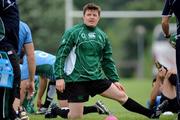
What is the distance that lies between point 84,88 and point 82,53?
1.82 ft

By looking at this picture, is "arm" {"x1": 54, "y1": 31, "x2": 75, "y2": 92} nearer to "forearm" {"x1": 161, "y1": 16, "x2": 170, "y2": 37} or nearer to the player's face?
the player's face

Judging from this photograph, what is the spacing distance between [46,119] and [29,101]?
1.95 meters

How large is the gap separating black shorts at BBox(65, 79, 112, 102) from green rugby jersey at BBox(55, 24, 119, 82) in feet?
0.26

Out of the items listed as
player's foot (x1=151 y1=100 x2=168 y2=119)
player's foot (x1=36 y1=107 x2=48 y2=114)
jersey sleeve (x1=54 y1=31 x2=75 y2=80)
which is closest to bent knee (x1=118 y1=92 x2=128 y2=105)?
player's foot (x1=151 y1=100 x2=168 y2=119)

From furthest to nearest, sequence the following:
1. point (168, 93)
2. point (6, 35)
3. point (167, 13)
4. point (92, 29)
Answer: point (168, 93) → point (92, 29) → point (167, 13) → point (6, 35)

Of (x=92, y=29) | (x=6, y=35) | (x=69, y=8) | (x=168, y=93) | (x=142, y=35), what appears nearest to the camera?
(x=6, y=35)

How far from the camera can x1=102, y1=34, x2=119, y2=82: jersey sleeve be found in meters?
12.1

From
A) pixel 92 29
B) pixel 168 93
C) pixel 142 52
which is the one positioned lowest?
pixel 142 52

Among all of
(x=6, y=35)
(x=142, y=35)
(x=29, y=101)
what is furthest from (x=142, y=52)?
(x=6, y=35)

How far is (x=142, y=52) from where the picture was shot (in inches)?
2422

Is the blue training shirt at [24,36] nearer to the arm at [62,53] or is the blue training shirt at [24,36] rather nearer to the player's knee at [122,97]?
the arm at [62,53]

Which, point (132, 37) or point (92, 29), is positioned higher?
point (92, 29)

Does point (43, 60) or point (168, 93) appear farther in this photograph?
point (43, 60)

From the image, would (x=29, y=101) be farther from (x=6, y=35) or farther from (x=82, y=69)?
(x=6, y=35)
